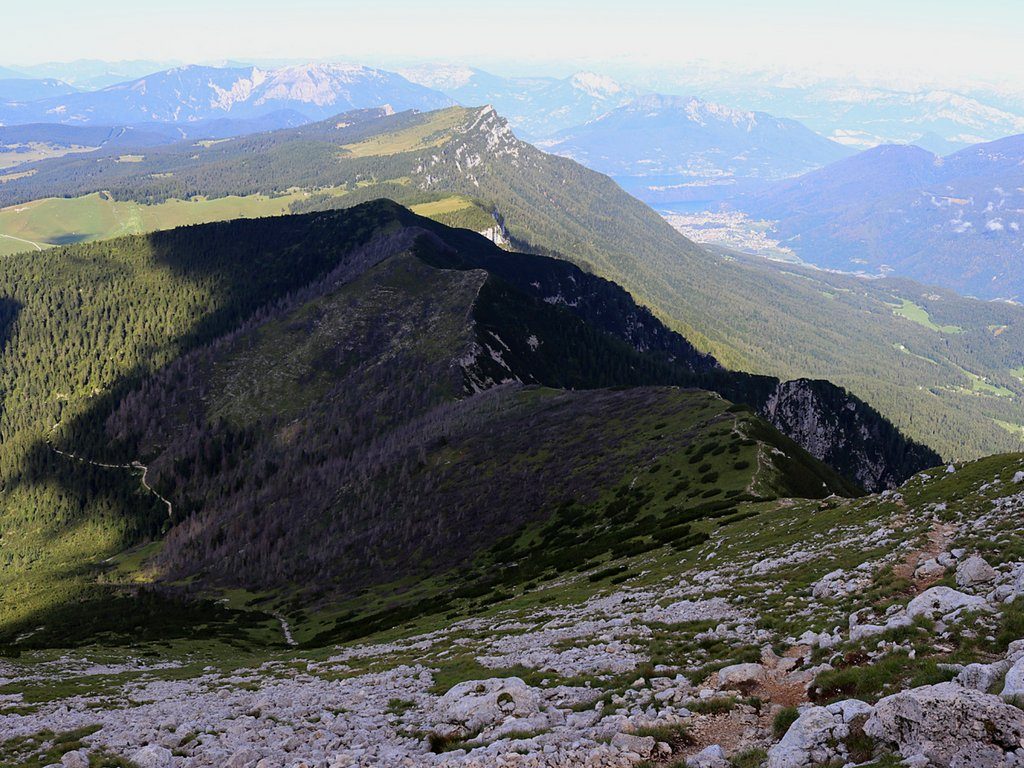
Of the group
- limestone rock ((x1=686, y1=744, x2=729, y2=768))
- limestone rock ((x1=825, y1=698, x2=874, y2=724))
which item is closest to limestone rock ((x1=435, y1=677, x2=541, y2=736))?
limestone rock ((x1=686, y1=744, x2=729, y2=768))

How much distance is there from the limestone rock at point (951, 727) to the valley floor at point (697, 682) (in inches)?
1.5

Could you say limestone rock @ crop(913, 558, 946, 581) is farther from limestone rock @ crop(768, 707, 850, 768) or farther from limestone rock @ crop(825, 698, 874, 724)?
limestone rock @ crop(768, 707, 850, 768)

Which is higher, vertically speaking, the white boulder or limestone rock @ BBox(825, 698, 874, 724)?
limestone rock @ BBox(825, 698, 874, 724)

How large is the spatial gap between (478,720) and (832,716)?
45.0 ft

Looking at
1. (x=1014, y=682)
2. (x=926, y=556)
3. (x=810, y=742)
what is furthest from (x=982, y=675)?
(x=926, y=556)

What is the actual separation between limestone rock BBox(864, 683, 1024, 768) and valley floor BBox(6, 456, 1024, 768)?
0.12ft

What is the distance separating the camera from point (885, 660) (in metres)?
21.4

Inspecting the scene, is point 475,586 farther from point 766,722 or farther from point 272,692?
Answer: point 766,722

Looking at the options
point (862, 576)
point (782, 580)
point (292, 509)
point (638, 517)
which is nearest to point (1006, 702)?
point (862, 576)

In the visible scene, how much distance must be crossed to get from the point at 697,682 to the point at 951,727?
1187cm

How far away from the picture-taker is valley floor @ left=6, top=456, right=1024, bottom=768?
17.3 metres

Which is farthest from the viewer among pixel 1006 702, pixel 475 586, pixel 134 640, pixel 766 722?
pixel 134 640

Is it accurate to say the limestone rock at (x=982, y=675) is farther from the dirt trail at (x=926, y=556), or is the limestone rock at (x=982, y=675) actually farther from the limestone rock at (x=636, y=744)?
the dirt trail at (x=926, y=556)

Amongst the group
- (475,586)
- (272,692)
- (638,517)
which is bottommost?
(475,586)
